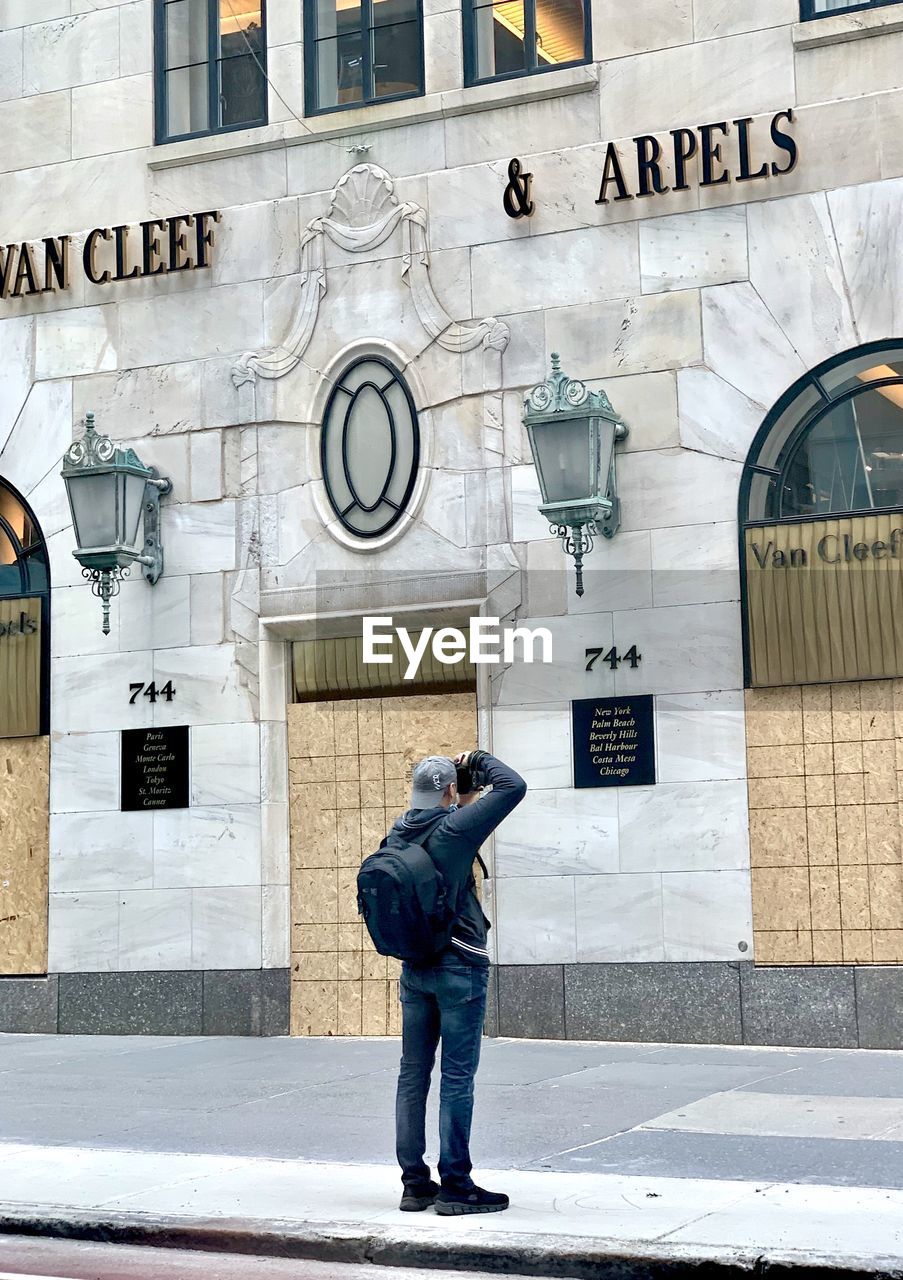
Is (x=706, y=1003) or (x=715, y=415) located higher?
(x=715, y=415)

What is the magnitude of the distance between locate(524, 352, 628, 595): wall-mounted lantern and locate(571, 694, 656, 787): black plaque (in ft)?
3.12

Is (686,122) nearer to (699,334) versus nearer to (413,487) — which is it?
(699,334)

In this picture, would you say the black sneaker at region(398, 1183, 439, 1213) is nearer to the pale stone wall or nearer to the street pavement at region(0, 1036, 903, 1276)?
the street pavement at region(0, 1036, 903, 1276)

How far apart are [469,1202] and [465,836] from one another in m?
1.58

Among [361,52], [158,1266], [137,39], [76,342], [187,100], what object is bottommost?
[158,1266]

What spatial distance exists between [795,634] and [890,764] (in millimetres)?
1190

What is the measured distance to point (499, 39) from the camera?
1508 cm

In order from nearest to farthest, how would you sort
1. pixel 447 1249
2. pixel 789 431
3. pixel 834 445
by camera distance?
pixel 447 1249 → pixel 834 445 → pixel 789 431

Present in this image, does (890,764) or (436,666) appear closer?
(890,764)

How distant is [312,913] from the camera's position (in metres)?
15.1

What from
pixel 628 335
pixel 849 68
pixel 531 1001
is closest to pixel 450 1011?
pixel 531 1001

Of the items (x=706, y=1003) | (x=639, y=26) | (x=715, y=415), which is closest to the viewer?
(x=706, y=1003)

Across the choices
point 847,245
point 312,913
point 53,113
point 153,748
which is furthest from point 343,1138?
point 53,113

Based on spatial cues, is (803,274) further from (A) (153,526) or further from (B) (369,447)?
(A) (153,526)
